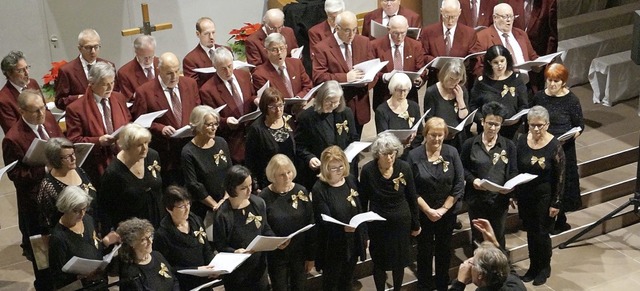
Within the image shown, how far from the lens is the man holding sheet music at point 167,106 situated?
675 cm

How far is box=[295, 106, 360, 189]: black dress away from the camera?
6773mm

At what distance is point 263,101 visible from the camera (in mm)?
6562

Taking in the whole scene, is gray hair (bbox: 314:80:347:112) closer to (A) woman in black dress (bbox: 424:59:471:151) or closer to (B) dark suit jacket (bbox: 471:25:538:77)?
(A) woman in black dress (bbox: 424:59:471:151)

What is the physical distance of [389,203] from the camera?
6434 mm

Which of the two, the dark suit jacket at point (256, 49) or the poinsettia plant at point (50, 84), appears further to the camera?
the poinsettia plant at point (50, 84)

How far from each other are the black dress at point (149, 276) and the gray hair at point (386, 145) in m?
1.51

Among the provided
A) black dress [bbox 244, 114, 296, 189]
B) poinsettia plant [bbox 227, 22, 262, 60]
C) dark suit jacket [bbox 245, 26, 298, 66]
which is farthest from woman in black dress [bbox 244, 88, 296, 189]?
poinsettia plant [bbox 227, 22, 262, 60]

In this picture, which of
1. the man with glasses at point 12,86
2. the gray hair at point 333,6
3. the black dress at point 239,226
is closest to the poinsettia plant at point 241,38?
the gray hair at point 333,6

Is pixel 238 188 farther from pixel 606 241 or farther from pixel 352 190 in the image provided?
pixel 606 241

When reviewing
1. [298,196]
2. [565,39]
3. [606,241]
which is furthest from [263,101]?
[565,39]

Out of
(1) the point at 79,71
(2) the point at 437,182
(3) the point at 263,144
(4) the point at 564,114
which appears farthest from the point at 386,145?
(1) the point at 79,71

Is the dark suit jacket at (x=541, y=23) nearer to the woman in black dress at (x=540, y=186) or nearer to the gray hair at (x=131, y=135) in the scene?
the woman in black dress at (x=540, y=186)

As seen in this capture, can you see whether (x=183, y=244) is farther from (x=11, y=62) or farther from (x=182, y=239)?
(x=11, y=62)

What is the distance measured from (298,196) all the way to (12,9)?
410 cm
